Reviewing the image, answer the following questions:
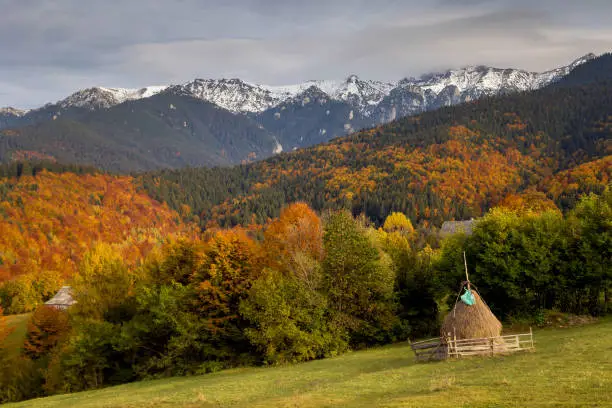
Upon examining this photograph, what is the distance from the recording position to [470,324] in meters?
35.4

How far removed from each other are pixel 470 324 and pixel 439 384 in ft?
42.2

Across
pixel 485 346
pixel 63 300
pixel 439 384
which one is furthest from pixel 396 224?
pixel 439 384

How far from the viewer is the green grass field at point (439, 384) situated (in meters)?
19.6

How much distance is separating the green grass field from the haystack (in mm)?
2819

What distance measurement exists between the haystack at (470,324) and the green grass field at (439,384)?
2.82 metres

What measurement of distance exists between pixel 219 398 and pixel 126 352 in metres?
37.4

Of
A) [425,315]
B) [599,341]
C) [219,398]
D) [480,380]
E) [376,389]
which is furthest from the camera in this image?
[425,315]

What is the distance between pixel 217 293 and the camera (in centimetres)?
5522

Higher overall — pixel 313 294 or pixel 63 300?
pixel 313 294

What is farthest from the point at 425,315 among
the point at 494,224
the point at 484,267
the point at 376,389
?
the point at 376,389

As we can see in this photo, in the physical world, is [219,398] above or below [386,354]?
above

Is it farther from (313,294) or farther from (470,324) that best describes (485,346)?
(313,294)

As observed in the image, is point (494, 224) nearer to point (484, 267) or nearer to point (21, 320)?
point (484, 267)

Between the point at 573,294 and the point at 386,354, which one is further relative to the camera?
the point at 573,294
